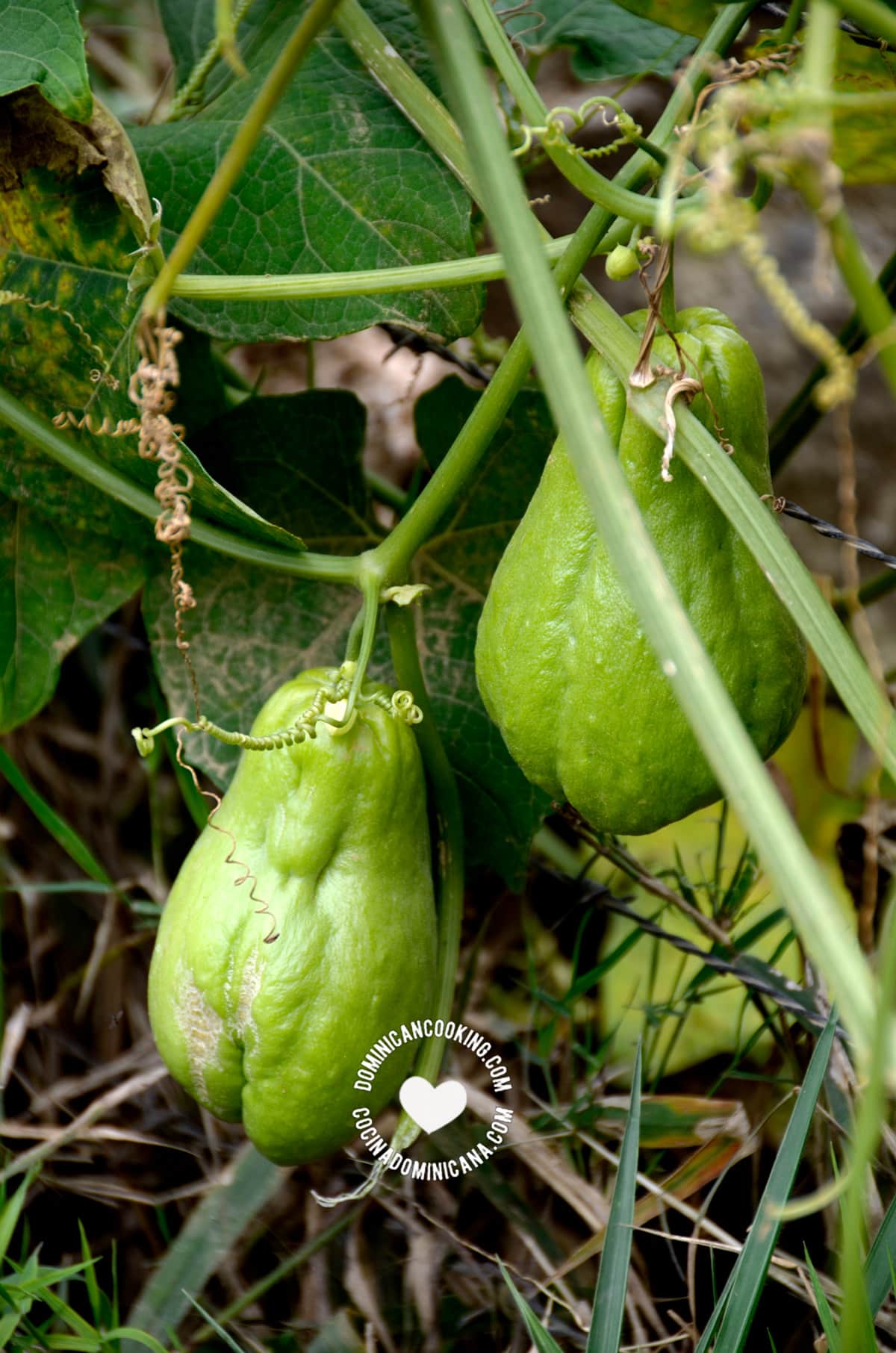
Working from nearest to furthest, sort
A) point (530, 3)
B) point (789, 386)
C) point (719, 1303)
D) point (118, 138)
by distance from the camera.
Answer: point (719, 1303) → point (118, 138) → point (530, 3) → point (789, 386)

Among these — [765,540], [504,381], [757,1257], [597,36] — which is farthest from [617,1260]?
[597,36]

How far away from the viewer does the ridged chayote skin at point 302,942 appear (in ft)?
2.46

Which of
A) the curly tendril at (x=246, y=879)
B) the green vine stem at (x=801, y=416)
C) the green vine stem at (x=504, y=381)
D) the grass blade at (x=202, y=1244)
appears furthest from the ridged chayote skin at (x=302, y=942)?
the green vine stem at (x=801, y=416)

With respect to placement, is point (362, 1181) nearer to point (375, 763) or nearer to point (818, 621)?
point (375, 763)

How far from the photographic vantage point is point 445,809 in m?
0.91

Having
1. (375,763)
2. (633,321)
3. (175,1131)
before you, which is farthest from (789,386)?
(175,1131)

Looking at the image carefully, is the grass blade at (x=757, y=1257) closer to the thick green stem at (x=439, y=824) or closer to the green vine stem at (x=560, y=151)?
the thick green stem at (x=439, y=824)

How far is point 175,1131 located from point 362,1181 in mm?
188

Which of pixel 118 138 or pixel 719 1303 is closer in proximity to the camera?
pixel 719 1303

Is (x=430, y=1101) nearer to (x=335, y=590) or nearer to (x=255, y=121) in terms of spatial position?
(x=335, y=590)

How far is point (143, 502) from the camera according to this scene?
2.86 ft

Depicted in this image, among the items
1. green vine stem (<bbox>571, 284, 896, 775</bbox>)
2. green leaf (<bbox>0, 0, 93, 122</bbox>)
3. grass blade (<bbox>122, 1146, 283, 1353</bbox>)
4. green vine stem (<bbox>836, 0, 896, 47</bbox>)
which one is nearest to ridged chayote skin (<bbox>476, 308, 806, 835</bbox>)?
green vine stem (<bbox>571, 284, 896, 775</bbox>)

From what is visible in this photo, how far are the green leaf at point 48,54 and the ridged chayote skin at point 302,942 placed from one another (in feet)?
1.35

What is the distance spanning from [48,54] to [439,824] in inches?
24.1
